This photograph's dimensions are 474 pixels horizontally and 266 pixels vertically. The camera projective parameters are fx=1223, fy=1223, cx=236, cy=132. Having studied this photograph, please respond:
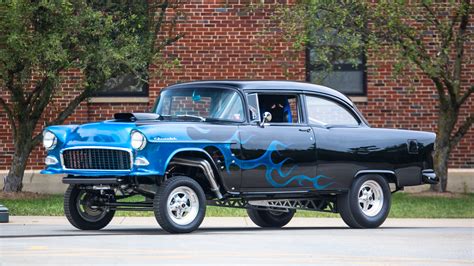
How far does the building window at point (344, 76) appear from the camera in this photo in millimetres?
26422

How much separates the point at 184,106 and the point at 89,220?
6.32ft

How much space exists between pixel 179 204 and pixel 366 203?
3265 mm

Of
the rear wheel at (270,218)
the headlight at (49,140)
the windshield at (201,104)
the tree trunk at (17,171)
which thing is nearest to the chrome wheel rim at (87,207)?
the headlight at (49,140)

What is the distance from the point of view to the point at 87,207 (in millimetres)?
15570

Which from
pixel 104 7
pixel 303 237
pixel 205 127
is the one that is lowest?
pixel 303 237

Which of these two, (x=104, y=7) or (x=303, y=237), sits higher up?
(x=104, y=7)

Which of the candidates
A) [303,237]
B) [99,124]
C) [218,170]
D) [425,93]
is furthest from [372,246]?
[425,93]

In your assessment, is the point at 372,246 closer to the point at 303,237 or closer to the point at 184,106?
the point at 303,237

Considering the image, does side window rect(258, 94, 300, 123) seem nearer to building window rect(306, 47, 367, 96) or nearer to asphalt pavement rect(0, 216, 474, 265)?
asphalt pavement rect(0, 216, 474, 265)

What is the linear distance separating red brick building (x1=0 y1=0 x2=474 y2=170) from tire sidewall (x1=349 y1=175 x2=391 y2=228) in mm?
9369

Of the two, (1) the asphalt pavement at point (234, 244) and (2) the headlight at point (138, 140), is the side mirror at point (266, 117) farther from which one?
(2) the headlight at point (138, 140)

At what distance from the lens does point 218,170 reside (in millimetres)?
14969

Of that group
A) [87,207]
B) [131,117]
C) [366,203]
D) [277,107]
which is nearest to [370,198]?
[366,203]

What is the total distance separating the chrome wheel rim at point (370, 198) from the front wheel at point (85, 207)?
3445 mm
